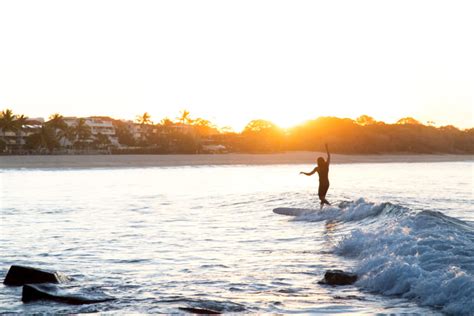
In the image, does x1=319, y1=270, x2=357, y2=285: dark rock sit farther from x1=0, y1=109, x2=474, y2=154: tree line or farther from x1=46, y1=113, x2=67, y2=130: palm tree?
x1=46, y1=113, x2=67, y2=130: palm tree

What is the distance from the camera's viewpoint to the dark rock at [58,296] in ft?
25.1

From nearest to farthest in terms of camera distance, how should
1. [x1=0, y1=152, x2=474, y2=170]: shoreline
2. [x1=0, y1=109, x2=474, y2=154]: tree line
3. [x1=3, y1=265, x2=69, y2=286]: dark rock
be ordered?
1. [x1=3, y1=265, x2=69, y2=286]: dark rock
2. [x1=0, y1=152, x2=474, y2=170]: shoreline
3. [x1=0, y1=109, x2=474, y2=154]: tree line

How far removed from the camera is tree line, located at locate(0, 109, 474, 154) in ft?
303

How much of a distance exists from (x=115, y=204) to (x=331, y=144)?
8908cm

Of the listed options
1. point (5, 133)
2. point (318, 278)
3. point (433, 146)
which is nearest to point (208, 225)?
point (318, 278)

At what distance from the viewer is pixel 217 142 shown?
113m

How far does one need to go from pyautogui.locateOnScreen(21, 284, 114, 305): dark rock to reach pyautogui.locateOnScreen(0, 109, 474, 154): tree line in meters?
78.9

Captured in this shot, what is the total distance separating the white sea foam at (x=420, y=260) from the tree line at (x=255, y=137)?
7615 centimetres

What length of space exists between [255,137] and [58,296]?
321 ft

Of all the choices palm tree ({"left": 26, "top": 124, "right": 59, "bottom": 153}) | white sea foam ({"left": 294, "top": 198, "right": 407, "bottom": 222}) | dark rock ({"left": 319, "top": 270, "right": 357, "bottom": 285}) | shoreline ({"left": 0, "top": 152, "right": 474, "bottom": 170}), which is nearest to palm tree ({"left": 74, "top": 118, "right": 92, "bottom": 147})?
palm tree ({"left": 26, "top": 124, "right": 59, "bottom": 153})

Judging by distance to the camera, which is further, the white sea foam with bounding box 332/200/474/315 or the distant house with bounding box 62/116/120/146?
the distant house with bounding box 62/116/120/146

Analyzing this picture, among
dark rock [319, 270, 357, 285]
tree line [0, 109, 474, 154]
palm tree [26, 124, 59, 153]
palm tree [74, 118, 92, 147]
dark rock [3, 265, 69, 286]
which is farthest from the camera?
palm tree [74, 118, 92, 147]

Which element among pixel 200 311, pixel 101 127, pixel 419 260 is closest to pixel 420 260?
pixel 419 260

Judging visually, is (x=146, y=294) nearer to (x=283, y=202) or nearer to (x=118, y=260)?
(x=118, y=260)
